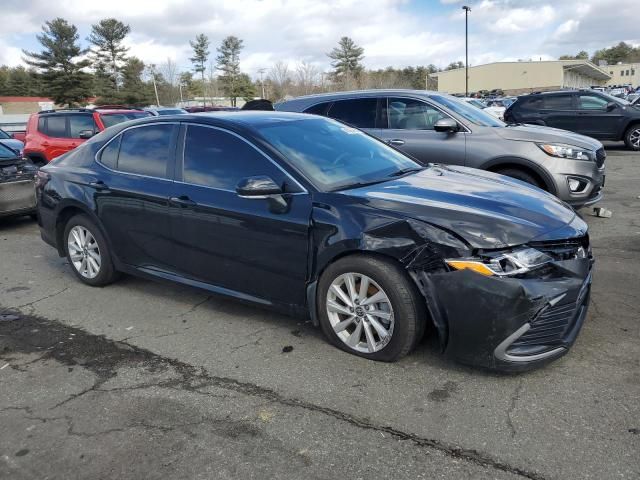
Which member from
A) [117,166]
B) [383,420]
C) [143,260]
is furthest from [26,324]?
[383,420]

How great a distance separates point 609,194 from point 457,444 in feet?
26.0

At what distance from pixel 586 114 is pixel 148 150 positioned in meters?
13.7

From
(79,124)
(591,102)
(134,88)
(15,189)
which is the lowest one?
(15,189)

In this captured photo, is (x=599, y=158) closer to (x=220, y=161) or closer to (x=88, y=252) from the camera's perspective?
(x=220, y=161)

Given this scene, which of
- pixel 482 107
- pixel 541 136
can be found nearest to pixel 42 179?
pixel 541 136

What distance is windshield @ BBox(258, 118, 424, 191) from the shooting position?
3943 millimetres

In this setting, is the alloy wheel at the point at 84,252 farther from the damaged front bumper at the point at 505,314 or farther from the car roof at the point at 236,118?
the damaged front bumper at the point at 505,314

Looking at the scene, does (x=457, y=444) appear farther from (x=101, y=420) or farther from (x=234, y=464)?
A: (x=101, y=420)

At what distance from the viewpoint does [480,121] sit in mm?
7336

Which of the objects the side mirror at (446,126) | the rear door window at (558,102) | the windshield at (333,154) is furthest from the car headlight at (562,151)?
the rear door window at (558,102)

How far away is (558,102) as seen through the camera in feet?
50.0

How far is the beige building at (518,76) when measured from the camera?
80.8 metres

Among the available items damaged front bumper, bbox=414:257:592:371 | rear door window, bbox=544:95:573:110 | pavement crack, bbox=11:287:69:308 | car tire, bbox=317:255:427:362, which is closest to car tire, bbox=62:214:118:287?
pavement crack, bbox=11:287:69:308

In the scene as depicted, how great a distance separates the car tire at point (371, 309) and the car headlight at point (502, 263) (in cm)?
35
